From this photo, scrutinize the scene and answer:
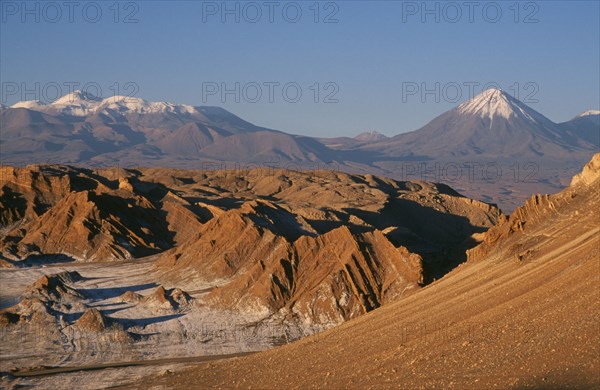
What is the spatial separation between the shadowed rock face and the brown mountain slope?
497 inches

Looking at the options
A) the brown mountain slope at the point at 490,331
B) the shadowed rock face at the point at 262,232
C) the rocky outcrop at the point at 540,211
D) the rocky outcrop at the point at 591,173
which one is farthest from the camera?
the shadowed rock face at the point at 262,232

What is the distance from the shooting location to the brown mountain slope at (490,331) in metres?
25.5

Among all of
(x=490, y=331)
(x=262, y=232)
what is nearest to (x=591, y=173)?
(x=490, y=331)

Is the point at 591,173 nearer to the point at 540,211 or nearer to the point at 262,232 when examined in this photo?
the point at 540,211

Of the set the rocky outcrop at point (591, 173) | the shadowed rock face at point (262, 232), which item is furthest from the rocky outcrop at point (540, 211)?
the shadowed rock face at point (262, 232)

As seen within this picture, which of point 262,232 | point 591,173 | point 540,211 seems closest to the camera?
point 591,173

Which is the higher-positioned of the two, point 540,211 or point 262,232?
point 540,211

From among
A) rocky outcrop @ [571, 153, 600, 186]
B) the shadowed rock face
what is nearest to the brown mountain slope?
rocky outcrop @ [571, 153, 600, 186]

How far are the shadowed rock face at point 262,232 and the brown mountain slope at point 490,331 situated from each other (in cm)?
1261

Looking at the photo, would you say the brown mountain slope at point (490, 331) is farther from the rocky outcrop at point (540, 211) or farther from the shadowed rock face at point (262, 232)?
the shadowed rock face at point (262, 232)

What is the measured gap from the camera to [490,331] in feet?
94.0

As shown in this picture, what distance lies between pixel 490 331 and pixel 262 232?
3591 cm

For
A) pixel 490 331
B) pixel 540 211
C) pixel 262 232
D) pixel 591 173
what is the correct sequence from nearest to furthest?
pixel 490 331, pixel 591 173, pixel 540 211, pixel 262 232

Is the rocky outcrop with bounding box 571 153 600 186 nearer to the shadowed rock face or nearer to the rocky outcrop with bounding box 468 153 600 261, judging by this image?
the rocky outcrop with bounding box 468 153 600 261
